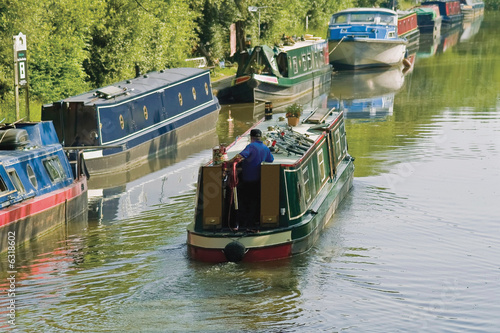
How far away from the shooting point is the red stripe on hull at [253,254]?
14.5 m

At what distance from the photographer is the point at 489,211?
734 inches

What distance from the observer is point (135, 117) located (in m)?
24.4

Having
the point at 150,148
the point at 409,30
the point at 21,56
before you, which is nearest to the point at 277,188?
the point at 21,56

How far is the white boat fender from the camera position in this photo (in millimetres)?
14242

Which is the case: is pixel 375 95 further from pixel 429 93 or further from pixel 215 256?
pixel 215 256

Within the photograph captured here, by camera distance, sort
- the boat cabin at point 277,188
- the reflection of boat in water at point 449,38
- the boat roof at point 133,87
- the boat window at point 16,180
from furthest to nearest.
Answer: the reflection of boat in water at point 449,38
the boat roof at point 133,87
the boat window at point 16,180
the boat cabin at point 277,188

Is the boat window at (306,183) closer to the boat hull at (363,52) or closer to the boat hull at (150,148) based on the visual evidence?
the boat hull at (150,148)

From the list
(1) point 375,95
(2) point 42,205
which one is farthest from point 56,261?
(1) point 375,95

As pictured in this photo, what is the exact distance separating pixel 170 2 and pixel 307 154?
19.6 metres

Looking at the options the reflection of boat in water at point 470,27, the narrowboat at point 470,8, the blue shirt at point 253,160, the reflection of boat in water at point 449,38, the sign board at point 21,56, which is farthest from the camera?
the narrowboat at point 470,8

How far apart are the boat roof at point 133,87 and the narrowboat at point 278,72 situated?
4.99 metres

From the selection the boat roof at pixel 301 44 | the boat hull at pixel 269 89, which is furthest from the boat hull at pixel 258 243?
the boat roof at pixel 301 44

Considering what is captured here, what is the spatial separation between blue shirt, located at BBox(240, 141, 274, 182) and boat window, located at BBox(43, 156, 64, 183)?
4.74 meters

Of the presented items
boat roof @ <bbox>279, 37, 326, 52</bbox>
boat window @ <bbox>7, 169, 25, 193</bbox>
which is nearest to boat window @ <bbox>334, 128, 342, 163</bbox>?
boat window @ <bbox>7, 169, 25, 193</bbox>
